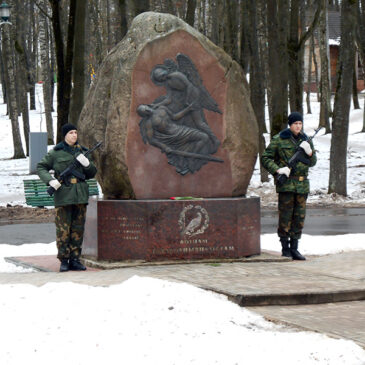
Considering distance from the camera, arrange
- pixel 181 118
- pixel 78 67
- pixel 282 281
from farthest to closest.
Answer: pixel 78 67 → pixel 181 118 → pixel 282 281

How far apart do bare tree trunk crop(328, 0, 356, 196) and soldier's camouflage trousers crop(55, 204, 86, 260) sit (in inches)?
543

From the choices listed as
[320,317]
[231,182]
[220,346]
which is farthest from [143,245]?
[220,346]

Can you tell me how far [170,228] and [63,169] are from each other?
1501mm

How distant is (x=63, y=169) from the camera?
11.0 meters

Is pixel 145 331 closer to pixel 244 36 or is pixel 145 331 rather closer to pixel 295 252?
pixel 295 252

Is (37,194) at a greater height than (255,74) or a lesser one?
lesser

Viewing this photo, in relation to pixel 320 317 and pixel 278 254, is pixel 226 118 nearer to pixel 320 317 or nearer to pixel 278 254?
pixel 278 254

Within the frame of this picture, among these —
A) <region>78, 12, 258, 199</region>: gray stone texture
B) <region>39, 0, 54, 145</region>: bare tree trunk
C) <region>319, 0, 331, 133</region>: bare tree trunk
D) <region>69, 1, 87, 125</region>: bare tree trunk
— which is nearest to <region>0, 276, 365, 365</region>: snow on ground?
<region>78, 12, 258, 199</region>: gray stone texture

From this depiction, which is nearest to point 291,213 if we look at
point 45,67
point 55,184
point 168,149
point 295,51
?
point 168,149

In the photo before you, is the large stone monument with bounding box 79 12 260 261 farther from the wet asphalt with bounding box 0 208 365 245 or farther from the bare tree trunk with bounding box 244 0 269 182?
the bare tree trunk with bounding box 244 0 269 182

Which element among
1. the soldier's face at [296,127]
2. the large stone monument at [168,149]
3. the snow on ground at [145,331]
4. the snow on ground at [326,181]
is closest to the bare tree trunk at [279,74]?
the snow on ground at [326,181]

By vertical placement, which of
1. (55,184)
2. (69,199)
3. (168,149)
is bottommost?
(69,199)

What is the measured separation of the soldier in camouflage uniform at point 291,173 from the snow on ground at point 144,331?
11.5ft

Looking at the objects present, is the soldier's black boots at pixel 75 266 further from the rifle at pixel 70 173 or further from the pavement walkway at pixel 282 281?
the rifle at pixel 70 173
